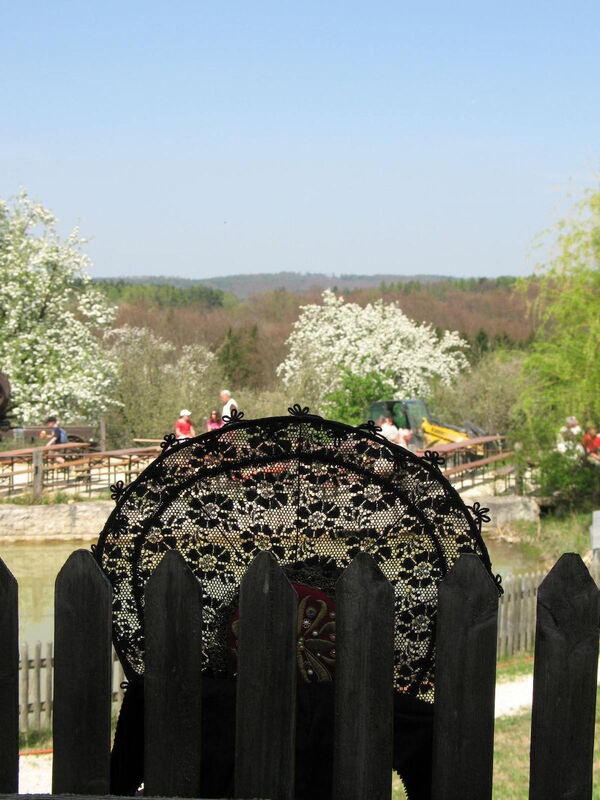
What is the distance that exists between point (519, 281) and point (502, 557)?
223 inches

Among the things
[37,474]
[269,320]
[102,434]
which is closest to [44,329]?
[102,434]

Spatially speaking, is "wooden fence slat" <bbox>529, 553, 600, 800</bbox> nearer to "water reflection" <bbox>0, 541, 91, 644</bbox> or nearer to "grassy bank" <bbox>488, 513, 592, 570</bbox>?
"water reflection" <bbox>0, 541, 91, 644</bbox>

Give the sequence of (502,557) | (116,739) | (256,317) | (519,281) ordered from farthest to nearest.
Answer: (256,317), (519,281), (502,557), (116,739)

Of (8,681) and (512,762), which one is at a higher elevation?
(8,681)

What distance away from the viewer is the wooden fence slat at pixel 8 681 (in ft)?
6.55

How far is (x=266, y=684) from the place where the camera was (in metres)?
2.00

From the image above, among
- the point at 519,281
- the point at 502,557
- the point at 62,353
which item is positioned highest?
the point at 519,281

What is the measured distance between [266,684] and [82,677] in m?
0.36

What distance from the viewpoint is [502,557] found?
57.8ft

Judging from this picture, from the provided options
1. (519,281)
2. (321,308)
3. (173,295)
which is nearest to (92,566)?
(519,281)

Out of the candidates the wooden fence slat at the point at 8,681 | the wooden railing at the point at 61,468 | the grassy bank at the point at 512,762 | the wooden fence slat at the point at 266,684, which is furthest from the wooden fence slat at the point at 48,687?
the wooden railing at the point at 61,468

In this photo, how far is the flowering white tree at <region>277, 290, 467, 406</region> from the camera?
3953 centimetres

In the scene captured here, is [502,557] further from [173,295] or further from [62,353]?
[173,295]

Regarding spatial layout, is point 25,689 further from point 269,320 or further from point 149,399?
point 269,320
